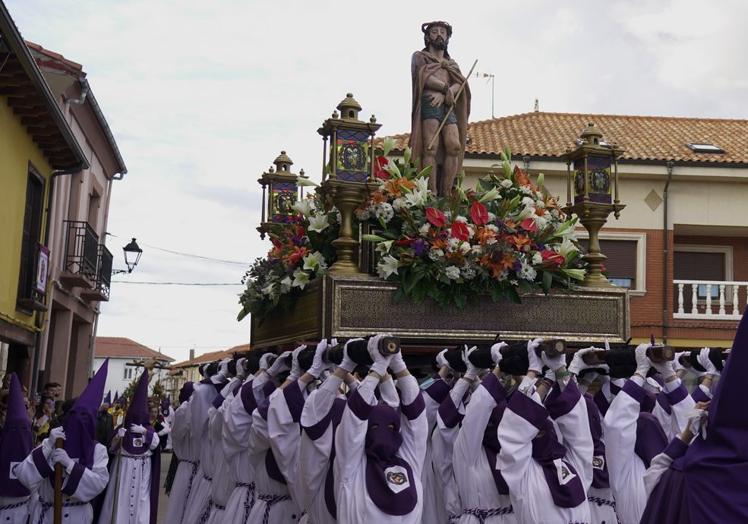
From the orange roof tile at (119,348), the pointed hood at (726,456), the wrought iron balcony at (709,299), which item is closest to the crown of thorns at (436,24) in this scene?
the pointed hood at (726,456)

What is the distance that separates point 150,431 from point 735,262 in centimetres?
1698

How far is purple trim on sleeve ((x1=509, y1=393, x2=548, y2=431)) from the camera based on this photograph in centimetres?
526

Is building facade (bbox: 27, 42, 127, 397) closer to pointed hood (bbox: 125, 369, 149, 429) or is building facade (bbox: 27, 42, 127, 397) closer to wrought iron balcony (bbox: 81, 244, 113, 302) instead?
wrought iron balcony (bbox: 81, 244, 113, 302)

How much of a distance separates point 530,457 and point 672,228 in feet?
57.4

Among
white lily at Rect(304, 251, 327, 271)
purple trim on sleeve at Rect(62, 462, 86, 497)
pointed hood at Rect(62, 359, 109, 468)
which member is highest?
white lily at Rect(304, 251, 327, 271)

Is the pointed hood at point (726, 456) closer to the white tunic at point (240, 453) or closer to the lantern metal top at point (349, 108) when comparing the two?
the white tunic at point (240, 453)

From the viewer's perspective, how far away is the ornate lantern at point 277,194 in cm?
1115

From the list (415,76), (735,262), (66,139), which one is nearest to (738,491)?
(415,76)

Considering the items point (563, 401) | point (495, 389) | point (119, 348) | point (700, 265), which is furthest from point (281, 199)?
point (119, 348)

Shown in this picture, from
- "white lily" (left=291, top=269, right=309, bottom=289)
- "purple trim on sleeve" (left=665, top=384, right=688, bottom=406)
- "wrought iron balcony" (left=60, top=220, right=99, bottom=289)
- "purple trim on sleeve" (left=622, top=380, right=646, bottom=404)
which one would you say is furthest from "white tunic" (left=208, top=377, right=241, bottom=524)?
"wrought iron balcony" (left=60, top=220, right=99, bottom=289)

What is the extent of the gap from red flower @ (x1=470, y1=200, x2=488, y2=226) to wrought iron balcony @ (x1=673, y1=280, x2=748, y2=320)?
558 inches

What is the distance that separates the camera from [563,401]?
17.9ft

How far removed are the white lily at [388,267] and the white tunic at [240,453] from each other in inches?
49.9

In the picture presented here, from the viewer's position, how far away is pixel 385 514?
5426 mm
